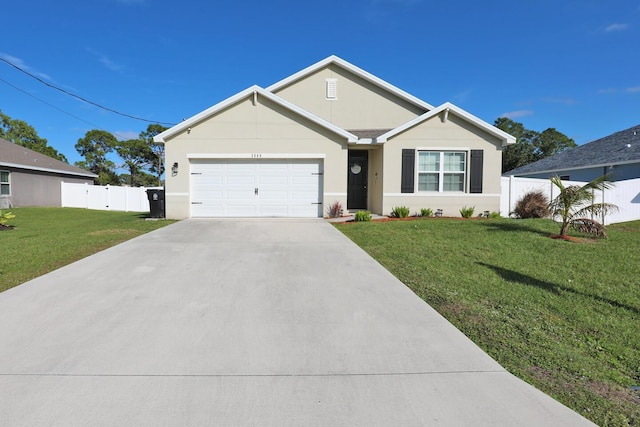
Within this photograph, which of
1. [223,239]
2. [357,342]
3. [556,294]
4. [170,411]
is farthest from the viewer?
[223,239]

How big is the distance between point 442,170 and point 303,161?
5.39 metres

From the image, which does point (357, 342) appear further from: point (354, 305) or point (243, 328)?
point (243, 328)

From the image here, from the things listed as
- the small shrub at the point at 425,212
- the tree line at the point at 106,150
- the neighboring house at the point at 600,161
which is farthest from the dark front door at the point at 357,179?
the tree line at the point at 106,150

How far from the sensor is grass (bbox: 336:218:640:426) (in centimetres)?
269

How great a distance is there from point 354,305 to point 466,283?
2.00 m

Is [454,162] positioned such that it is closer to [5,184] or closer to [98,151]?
[5,184]

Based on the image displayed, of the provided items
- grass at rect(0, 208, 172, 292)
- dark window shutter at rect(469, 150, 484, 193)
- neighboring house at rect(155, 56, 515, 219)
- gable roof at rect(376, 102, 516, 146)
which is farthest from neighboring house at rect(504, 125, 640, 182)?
grass at rect(0, 208, 172, 292)

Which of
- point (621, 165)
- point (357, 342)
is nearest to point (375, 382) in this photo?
point (357, 342)

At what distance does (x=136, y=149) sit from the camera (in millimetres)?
44281

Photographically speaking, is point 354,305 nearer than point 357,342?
No

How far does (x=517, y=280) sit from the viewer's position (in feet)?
17.3

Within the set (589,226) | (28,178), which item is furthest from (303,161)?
(28,178)

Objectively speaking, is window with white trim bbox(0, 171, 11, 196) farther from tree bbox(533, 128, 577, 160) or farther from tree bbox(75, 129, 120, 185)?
tree bbox(533, 128, 577, 160)

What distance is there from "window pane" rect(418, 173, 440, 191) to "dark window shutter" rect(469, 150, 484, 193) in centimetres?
128
